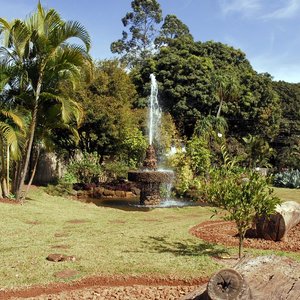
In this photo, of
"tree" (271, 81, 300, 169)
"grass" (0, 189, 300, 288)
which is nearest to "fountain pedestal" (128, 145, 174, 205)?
"grass" (0, 189, 300, 288)

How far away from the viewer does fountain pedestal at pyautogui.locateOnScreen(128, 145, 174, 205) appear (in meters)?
15.3

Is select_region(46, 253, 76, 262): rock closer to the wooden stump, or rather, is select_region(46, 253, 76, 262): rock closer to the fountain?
the wooden stump

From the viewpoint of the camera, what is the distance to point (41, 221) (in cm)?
1091

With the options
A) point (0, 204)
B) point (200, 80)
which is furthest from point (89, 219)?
point (200, 80)

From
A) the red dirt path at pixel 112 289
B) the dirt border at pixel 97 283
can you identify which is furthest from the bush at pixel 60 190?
the dirt border at pixel 97 283

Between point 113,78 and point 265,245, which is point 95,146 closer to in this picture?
point 113,78

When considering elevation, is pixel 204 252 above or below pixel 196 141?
below

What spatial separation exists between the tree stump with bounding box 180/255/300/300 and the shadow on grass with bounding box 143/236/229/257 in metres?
2.88

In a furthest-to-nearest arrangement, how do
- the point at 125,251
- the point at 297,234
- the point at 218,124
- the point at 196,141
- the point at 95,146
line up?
the point at 218,124, the point at 95,146, the point at 196,141, the point at 297,234, the point at 125,251

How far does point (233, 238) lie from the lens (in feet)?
29.6

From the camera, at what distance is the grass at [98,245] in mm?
6324

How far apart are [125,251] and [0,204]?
6391 millimetres

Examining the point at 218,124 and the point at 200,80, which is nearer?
the point at 218,124

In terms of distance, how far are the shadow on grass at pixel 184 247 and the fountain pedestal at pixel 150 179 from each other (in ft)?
21.7
